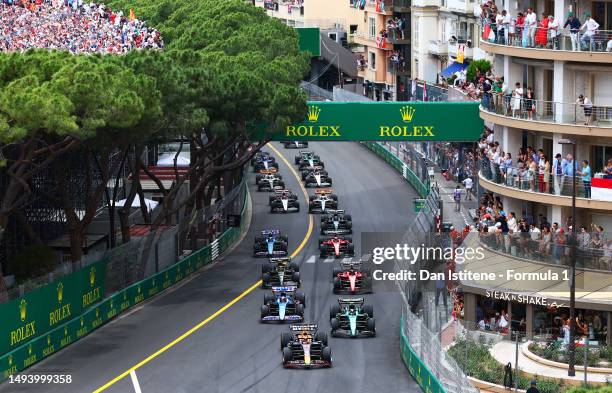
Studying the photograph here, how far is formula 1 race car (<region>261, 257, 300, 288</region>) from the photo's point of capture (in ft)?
224

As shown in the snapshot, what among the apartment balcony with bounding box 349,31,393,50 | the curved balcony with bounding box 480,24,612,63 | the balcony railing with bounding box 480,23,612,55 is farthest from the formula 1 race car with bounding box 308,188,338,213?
the apartment balcony with bounding box 349,31,393,50

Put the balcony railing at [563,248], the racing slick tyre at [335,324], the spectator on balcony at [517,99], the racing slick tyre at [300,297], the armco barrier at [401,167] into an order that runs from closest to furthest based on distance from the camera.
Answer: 1. the balcony railing at [563,248]
2. the racing slick tyre at [335,324]
3. the racing slick tyre at [300,297]
4. the spectator on balcony at [517,99]
5. the armco barrier at [401,167]

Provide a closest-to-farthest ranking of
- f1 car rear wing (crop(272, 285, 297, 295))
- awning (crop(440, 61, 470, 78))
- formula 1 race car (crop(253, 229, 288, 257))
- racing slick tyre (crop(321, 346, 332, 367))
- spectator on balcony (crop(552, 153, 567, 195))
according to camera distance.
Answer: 1. racing slick tyre (crop(321, 346, 332, 367))
2. spectator on balcony (crop(552, 153, 567, 195))
3. f1 car rear wing (crop(272, 285, 297, 295))
4. formula 1 race car (crop(253, 229, 288, 257))
5. awning (crop(440, 61, 470, 78))

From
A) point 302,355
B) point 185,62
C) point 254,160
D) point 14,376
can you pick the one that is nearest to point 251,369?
point 302,355

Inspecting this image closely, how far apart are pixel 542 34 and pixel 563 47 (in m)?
1.18

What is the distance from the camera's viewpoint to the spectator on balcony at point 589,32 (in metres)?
61.1

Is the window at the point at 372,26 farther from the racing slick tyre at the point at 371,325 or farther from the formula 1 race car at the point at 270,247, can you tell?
the racing slick tyre at the point at 371,325

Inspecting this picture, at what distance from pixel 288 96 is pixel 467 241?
19460 mm

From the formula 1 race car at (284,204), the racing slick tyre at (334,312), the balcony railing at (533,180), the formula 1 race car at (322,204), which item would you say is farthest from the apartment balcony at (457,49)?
the racing slick tyre at (334,312)

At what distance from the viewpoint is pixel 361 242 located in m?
78.5

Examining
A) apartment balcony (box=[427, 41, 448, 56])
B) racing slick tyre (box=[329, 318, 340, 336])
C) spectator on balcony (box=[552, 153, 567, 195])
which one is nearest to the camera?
racing slick tyre (box=[329, 318, 340, 336])

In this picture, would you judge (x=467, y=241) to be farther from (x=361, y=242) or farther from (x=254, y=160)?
(x=254, y=160)

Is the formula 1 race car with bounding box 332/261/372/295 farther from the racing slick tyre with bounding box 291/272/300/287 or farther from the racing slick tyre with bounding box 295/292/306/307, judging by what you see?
the racing slick tyre with bounding box 295/292/306/307

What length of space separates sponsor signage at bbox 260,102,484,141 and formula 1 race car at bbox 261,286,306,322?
58.6 ft
